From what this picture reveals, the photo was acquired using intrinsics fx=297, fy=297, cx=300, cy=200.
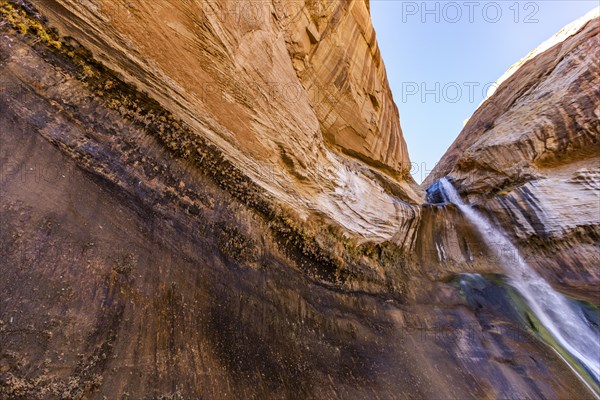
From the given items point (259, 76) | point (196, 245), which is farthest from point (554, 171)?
point (196, 245)

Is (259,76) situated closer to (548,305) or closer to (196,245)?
(196,245)

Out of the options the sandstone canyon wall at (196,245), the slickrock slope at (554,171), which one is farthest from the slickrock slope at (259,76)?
the slickrock slope at (554,171)

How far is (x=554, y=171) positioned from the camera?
29.3ft

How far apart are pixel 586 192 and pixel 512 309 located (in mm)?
4704

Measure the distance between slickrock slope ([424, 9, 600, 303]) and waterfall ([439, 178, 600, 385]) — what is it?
0.34m

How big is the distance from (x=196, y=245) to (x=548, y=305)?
7394 millimetres

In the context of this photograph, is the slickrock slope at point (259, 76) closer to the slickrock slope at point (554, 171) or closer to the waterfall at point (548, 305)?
the waterfall at point (548, 305)

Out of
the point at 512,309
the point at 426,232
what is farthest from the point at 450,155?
the point at 512,309

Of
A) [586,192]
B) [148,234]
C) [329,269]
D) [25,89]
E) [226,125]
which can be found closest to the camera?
[25,89]

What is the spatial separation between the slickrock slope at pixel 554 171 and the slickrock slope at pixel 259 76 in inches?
134

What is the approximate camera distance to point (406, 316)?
4.99 m

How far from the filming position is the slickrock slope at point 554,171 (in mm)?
7445

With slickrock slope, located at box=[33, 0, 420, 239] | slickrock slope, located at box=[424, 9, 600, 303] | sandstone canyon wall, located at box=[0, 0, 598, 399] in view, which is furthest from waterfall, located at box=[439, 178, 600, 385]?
slickrock slope, located at box=[33, 0, 420, 239]

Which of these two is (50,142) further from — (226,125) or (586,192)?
(586,192)
